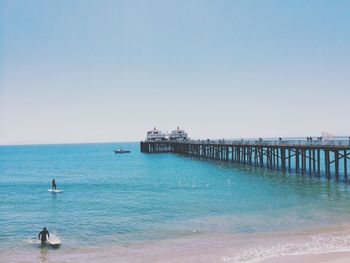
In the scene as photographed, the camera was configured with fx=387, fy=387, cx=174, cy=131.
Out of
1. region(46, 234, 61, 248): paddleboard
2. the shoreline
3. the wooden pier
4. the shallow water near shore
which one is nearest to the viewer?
the shoreline

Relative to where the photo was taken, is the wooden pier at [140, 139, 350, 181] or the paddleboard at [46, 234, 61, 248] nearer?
the paddleboard at [46, 234, 61, 248]

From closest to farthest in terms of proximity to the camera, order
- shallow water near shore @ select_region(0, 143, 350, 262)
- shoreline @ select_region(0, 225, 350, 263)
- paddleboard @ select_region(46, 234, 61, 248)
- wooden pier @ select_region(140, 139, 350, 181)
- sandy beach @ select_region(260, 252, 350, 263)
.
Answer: sandy beach @ select_region(260, 252, 350, 263)
shoreline @ select_region(0, 225, 350, 263)
shallow water near shore @ select_region(0, 143, 350, 262)
paddleboard @ select_region(46, 234, 61, 248)
wooden pier @ select_region(140, 139, 350, 181)

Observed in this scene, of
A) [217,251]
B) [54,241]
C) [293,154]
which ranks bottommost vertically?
[217,251]

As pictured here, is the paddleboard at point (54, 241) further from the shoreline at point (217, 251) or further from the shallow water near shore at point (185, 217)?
the shoreline at point (217, 251)

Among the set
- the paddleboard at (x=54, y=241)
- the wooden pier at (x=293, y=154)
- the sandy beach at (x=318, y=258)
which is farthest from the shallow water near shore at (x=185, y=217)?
the wooden pier at (x=293, y=154)

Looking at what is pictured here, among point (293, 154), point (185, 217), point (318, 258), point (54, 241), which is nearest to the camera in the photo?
point (318, 258)

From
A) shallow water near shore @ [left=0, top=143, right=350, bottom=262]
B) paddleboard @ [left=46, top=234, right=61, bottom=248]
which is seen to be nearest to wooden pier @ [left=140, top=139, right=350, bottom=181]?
shallow water near shore @ [left=0, top=143, right=350, bottom=262]

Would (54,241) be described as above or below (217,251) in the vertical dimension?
above

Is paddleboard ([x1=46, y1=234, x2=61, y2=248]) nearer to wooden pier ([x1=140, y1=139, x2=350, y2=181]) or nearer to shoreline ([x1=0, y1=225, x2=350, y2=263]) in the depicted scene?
shoreline ([x1=0, y1=225, x2=350, y2=263])

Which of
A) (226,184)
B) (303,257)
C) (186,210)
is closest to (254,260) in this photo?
(303,257)

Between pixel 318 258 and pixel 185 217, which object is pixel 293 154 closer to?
pixel 185 217

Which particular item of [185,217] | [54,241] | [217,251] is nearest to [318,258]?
[217,251]

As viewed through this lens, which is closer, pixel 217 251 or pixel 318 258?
pixel 318 258

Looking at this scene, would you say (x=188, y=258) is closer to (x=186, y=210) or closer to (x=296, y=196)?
(x=186, y=210)
